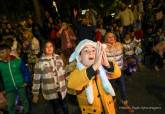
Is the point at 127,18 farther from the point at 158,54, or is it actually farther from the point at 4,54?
the point at 4,54

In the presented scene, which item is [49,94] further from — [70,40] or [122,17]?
[122,17]

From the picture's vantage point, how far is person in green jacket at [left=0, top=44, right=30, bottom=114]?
8023 millimetres

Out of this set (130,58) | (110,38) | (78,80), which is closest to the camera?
(78,80)

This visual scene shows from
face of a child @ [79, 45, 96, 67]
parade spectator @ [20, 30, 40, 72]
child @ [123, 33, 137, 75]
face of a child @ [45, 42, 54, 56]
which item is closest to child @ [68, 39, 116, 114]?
face of a child @ [79, 45, 96, 67]

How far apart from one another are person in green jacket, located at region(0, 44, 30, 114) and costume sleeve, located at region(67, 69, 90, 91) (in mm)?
3142

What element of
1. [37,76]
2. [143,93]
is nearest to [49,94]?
[37,76]

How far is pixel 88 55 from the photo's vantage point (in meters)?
5.11

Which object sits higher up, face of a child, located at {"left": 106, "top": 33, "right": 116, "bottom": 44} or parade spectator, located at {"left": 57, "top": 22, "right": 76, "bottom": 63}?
face of a child, located at {"left": 106, "top": 33, "right": 116, "bottom": 44}

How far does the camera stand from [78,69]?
5.15m

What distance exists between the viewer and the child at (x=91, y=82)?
5004mm

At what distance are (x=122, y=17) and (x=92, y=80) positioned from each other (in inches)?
417

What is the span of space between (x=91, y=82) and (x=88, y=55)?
32cm

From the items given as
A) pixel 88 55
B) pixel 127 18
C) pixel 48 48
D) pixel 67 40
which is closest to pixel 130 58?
pixel 67 40

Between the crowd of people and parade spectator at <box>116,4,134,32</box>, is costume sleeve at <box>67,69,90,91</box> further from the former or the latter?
parade spectator at <box>116,4,134,32</box>
